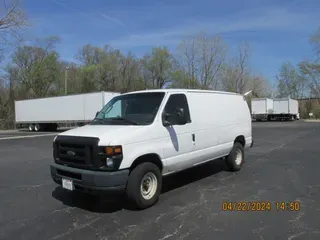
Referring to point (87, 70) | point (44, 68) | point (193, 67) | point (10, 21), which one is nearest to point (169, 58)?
point (193, 67)

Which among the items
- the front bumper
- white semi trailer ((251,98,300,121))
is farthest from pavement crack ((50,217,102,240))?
white semi trailer ((251,98,300,121))

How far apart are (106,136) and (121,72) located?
63.6m

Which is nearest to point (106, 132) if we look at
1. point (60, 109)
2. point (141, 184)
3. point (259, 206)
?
point (141, 184)

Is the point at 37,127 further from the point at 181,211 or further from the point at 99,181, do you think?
the point at 181,211

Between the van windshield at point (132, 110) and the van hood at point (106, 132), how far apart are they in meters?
0.24

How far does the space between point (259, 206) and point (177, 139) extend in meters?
1.97

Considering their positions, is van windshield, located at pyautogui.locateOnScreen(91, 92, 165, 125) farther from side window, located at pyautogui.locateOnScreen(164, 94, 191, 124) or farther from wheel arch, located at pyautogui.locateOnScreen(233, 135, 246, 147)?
wheel arch, located at pyautogui.locateOnScreen(233, 135, 246, 147)

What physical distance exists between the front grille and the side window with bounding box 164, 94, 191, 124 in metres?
1.72

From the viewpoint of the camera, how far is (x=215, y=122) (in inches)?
291

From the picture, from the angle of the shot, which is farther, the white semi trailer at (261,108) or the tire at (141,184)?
the white semi trailer at (261,108)

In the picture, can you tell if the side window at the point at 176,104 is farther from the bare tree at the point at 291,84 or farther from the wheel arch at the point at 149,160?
the bare tree at the point at 291,84

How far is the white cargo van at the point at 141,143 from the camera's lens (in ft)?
16.4

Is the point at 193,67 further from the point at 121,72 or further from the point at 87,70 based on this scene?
the point at 87,70

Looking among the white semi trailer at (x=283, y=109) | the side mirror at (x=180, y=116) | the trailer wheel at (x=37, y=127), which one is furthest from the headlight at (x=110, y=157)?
the white semi trailer at (x=283, y=109)
